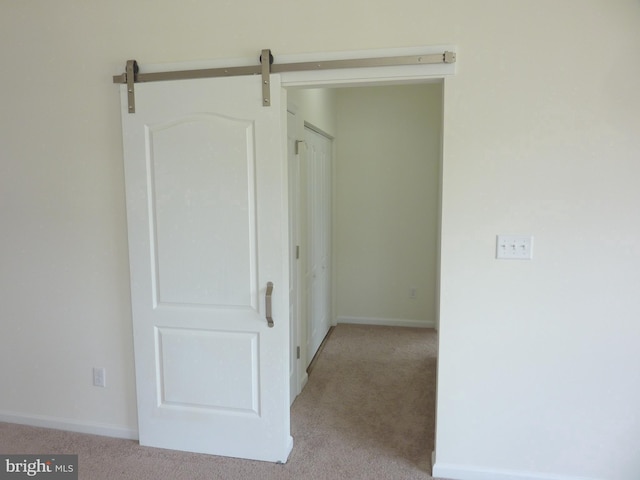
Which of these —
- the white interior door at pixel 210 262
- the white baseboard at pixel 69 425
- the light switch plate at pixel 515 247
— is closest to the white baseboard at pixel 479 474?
the white interior door at pixel 210 262

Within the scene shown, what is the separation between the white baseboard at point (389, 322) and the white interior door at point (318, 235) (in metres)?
0.36

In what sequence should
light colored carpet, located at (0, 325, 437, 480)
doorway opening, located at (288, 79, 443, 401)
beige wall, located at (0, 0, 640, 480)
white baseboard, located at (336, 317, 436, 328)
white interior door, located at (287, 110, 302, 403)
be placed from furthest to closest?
white baseboard, located at (336, 317, 436, 328), doorway opening, located at (288, 79, 443, 401), white interior door, located at (287, 110, 302, 403), light colored carpet, located at (0, 325, 437, 480), beige wall, located at (0, 0, 640, 480)

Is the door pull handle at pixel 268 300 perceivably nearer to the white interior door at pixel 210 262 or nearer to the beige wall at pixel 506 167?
the white interior door at pixel 210 262

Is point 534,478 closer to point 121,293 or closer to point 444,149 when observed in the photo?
point 444,149

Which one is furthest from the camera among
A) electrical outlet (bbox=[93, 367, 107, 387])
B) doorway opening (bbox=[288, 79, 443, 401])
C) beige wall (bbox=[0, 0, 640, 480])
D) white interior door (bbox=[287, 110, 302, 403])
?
doorway opening (bbox=[288, 79, 443, 401])

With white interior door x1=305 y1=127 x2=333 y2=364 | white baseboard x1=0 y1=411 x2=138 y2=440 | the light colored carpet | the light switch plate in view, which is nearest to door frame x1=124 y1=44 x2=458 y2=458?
the light switch plate

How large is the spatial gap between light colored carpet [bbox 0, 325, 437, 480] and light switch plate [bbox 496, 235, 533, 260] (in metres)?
1.22

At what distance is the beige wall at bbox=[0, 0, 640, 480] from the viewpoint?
6.54ft

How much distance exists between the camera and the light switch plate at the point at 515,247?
6.82ft

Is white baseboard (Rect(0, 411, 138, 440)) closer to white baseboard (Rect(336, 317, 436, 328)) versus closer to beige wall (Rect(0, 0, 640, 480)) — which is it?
beige wall (Rect(0, 0, 640, 480))

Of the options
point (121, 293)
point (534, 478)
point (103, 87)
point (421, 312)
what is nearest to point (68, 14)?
point (103, 87)

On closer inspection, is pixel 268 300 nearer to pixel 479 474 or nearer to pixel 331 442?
pixel 331 442

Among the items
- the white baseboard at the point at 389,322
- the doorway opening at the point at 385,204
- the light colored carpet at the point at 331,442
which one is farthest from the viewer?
the white baseboard at the point at 389,322

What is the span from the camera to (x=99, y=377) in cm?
262
